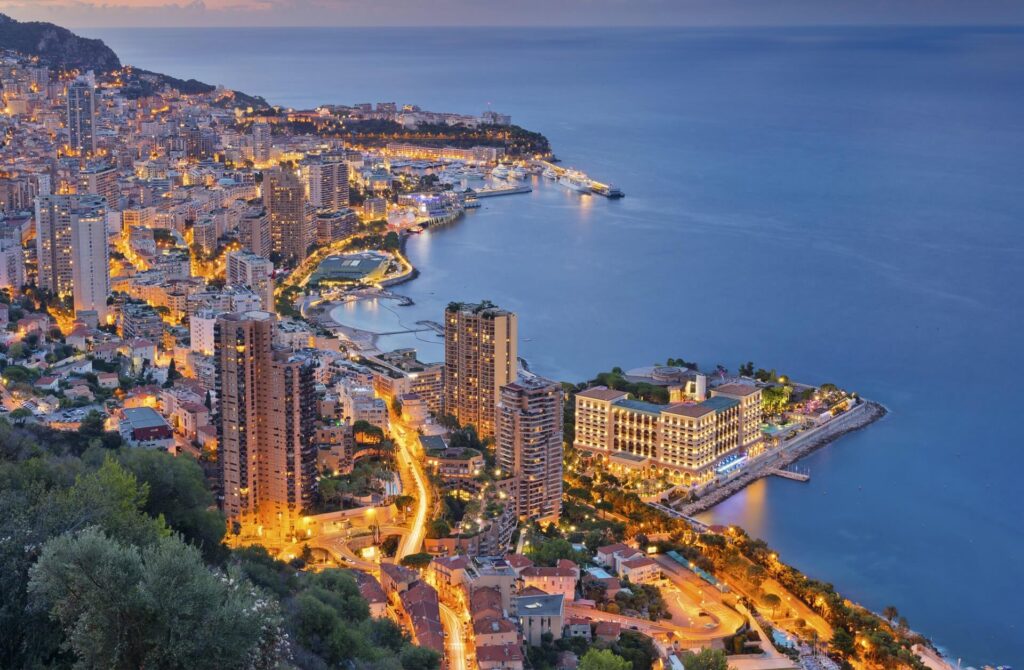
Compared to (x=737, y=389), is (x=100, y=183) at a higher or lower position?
higher

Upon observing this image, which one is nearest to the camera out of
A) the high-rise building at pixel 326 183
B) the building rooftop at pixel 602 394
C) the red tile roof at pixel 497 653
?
the red tile roof at pixel 497 653

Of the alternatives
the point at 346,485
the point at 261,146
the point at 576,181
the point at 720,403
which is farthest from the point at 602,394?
the point at 261,146

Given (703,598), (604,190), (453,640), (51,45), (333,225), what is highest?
(51,45)

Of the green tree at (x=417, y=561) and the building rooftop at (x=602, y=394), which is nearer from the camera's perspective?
the green tree at (x=417, y=561)

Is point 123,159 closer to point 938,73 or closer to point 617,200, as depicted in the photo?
point 617,200

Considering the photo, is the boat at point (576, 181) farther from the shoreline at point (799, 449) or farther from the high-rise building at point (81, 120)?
the shoreline at point (799, 449)

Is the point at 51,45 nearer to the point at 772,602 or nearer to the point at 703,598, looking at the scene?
the point at 703,598

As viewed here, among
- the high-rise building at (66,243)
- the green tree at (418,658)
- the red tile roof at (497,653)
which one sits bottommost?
the red tile roof at (497,653)

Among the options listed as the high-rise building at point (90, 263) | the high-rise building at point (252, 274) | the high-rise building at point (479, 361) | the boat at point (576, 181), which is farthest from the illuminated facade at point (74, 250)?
the boat at point (576, 181)
